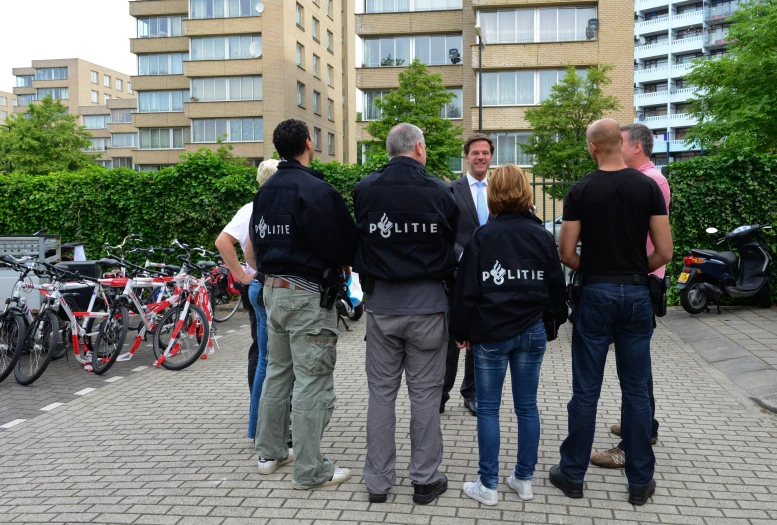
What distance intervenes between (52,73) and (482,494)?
111288 mm

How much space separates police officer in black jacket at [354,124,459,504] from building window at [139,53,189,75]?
53.8m

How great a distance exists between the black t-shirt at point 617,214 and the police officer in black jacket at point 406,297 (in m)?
0.77

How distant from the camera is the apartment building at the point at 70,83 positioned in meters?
98.9

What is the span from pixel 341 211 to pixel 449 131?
1095 inches

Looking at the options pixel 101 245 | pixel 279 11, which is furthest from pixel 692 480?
pixel 279 11

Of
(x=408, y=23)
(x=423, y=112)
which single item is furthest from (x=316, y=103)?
(x=423, y=112)

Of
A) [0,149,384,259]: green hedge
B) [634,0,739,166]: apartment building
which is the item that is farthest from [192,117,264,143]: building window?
[634,0,739,166]: apartment building

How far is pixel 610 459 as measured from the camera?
4.71 meters

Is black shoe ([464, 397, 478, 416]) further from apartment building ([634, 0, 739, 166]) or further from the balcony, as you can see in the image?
apartment building ([634, 0, 739, 166])

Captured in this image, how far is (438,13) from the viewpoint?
40344 millimetres

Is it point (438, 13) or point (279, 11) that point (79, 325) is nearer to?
point (438, 13)

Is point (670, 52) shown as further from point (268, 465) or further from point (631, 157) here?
point (268, 465)

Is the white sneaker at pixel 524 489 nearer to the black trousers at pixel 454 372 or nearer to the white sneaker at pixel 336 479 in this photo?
the white sneaker at pixel 336 479

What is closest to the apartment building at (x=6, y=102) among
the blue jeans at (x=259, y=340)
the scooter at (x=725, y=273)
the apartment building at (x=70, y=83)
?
the apartment building at (x=70, y=83)
